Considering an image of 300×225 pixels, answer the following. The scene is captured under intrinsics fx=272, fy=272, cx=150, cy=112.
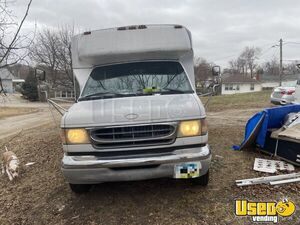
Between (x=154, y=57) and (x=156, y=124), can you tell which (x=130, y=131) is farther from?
(x=154, y=57)

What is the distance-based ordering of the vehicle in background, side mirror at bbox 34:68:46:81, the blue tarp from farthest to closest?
the vehicle in background, the blue tarp, side mirror at bbox 34:68:46:81

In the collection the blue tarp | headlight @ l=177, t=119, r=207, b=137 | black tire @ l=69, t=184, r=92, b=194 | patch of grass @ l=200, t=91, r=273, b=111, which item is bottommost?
black tire @ l=69, t=184, r=92, b=194

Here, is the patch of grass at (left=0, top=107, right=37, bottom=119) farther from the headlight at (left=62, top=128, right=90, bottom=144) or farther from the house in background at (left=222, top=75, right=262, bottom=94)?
the house in background at (left=222, top=75, right=262, bottom=94)

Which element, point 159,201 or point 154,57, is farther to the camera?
point 154,57

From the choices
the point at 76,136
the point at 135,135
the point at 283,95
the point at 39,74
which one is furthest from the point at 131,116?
the point at 283,95

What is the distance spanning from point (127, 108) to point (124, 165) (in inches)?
28.1

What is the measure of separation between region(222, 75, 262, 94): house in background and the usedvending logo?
2313 inches

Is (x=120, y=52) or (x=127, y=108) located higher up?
(x=120, y=52)

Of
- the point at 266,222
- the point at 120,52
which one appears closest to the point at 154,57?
the point at 120,52

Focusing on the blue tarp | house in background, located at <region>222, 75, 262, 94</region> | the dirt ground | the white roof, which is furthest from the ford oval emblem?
house in background, located at <region>222, 75, 262, 94</region>

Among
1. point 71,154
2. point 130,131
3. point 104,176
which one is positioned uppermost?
point 130,131

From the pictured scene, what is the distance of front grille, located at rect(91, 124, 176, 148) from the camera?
11.2 ft

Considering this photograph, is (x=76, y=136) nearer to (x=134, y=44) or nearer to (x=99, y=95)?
(x=99, y=95)

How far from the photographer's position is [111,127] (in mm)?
3387
